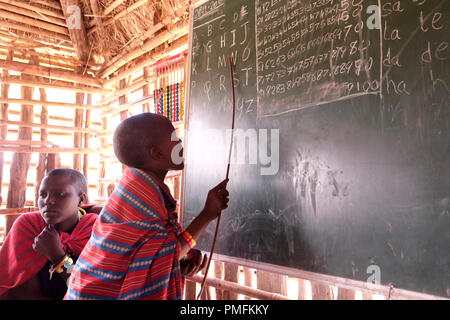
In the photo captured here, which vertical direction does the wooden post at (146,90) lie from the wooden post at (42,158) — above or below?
above

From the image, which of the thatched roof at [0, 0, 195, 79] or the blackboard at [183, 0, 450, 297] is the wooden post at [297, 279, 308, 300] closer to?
the blackboard at [183, 0, 450, 297]

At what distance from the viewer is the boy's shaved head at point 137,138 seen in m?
1.61

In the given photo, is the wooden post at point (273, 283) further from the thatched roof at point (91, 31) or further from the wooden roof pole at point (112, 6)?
the wooden roof pole at point (112, 6)

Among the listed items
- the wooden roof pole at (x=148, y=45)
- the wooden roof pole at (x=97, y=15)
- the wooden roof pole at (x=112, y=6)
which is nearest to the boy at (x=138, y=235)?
the wooden roof pole at (x=148, y=45)

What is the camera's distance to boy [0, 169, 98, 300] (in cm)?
220

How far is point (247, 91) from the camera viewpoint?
2.23 m

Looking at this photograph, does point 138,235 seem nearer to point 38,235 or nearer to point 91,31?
point 38,235

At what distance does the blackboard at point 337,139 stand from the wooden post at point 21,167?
14.4 feet

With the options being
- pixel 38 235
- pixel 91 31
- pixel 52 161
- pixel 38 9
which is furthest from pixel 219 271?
pixel 38 9

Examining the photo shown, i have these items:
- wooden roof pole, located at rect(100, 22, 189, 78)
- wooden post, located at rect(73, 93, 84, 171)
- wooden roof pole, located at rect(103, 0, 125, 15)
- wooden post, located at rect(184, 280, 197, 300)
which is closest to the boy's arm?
wooden post, located at rect(184, 280, 197, 300)

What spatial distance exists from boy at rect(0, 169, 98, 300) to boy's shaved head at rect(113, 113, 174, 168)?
2.79ft

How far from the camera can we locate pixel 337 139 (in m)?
1.74

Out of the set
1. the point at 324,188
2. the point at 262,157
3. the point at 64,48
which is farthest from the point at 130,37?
the point at 324,188

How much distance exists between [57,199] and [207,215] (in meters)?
1.13
